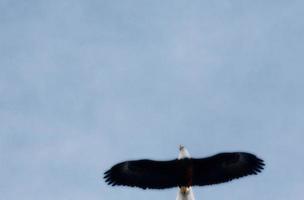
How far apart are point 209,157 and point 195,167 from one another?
561 mm

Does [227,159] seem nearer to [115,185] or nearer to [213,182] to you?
[213,182]

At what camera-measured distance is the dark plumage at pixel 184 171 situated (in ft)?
42.3

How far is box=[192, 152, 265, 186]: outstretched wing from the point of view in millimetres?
13062

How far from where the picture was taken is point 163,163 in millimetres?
13086

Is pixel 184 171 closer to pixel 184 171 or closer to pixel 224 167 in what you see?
pixel 184 171

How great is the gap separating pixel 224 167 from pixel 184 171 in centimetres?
144

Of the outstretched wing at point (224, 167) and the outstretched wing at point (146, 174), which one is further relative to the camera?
the outstretched wing at point (224, 167)

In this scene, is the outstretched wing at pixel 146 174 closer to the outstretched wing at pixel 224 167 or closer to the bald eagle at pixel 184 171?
the bald eagle at pixel 184 171

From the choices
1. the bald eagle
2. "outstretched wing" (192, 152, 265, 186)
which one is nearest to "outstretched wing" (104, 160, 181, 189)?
the bald eagle

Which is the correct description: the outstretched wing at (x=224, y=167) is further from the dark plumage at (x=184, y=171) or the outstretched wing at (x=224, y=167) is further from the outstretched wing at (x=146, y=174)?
the outstretched wing at (x=146, y=174)

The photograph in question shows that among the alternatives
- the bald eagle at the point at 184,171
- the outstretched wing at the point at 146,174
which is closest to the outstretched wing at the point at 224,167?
the bald eagle at the point at 184,171

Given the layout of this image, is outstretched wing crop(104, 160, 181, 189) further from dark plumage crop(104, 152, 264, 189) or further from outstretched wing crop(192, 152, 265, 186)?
outstretched wing crop(192, 152, 265, 186)

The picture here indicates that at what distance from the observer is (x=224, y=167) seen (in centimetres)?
1341

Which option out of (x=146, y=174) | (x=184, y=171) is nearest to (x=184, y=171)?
(x=184, y=171)
